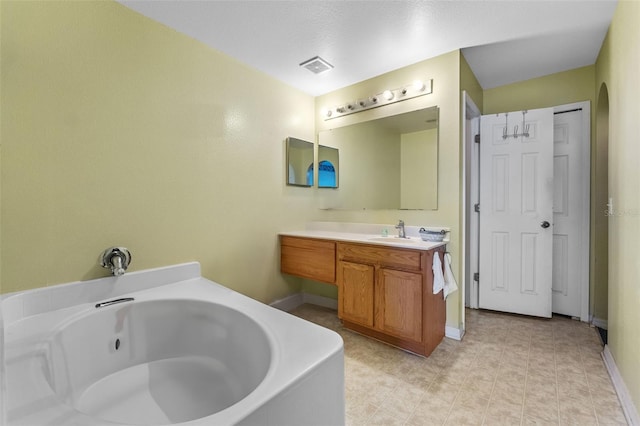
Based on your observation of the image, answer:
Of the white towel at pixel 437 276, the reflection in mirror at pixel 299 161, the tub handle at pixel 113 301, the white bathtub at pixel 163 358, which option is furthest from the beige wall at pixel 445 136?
the tub handle at pixel 113 301

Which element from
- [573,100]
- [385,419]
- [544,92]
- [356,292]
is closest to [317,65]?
[356,292]

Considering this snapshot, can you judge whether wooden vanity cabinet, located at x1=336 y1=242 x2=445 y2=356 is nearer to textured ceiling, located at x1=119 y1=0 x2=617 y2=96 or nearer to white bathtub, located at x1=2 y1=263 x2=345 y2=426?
white bathtub, located at x1=2 y1=263 x2=345 y2=426

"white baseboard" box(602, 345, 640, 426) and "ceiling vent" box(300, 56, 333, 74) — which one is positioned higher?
"ceiling vent" box(300, 56, 333, 74)

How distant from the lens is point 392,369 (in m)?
1.91

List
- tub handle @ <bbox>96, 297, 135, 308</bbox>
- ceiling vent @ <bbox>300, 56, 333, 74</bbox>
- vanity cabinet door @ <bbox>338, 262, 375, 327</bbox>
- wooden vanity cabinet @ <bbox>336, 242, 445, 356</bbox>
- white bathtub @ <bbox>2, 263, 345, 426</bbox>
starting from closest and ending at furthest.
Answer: white bathtub @ <bbox>2, 263, 345, 426</bbox> < tub handle @ <bbox>96, 297, 135, 308</bbox> < wooden vanity cabinet @ <bbox>336, 242, 445, 356</bbox> < vanity cabinet door @ <bbox>338, 262, 375, 327</bbox> < ceiling vent @ <bbox>300, 56, 333, 74</bbox>

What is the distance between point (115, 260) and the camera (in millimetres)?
1647

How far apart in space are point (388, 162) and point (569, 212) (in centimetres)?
180

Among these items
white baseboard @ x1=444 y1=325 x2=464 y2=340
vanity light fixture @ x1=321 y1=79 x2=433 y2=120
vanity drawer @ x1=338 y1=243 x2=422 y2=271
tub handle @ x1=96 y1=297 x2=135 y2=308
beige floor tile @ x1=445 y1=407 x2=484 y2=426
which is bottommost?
beige floor tile @ x1=445 y1=407 x2=484 y2=426

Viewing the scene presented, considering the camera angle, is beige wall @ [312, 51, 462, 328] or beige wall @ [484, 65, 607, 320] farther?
beige wall @ [484, 65, 607, 320]

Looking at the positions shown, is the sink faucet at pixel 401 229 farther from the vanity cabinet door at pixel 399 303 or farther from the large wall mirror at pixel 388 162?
the vanity cabinet door at pixel 399 303

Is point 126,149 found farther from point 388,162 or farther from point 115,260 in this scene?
point 388,162

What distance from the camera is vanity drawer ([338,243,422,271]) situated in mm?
2029

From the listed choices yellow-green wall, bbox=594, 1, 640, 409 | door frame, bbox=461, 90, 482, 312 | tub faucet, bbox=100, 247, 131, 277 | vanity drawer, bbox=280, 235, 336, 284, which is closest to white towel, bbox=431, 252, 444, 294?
vanity drawer, bbox=280, 235, 336, 284

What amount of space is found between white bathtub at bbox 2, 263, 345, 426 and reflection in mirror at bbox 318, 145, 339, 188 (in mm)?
1767
